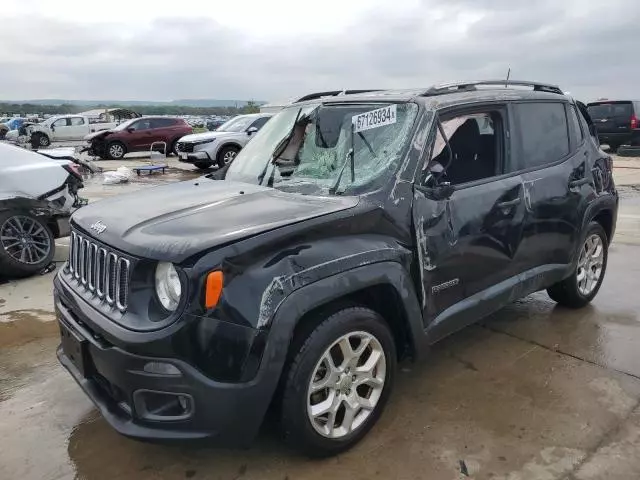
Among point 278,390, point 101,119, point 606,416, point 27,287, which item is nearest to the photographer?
→ point 278,390

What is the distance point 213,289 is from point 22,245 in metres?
4.47

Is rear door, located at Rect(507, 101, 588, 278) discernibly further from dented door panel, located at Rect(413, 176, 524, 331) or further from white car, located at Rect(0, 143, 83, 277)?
white car, located at Rect(0, 143, 83, 277)

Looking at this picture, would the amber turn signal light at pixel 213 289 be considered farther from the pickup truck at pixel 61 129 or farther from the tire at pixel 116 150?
the pickup truck at pixel 61 129

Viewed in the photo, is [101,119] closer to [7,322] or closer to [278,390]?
[7,322]

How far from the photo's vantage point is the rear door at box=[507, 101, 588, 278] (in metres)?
3.74

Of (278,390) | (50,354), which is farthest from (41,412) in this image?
(278,390)

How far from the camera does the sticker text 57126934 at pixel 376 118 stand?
325 cm

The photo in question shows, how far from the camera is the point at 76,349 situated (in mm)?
2709

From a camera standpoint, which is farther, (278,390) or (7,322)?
(7,322)

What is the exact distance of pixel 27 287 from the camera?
5.61m

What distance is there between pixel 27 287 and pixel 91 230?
3.29 metres

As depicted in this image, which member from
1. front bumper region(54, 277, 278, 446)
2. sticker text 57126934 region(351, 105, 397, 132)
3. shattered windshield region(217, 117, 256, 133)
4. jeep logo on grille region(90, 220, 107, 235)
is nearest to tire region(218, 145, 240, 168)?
shattered windshield region(217, 117, 256, 133)

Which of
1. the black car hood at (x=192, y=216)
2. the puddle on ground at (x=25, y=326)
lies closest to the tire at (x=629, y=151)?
the black car hood at (x=192, y=216)

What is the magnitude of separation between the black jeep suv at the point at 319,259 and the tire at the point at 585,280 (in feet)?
1.21
